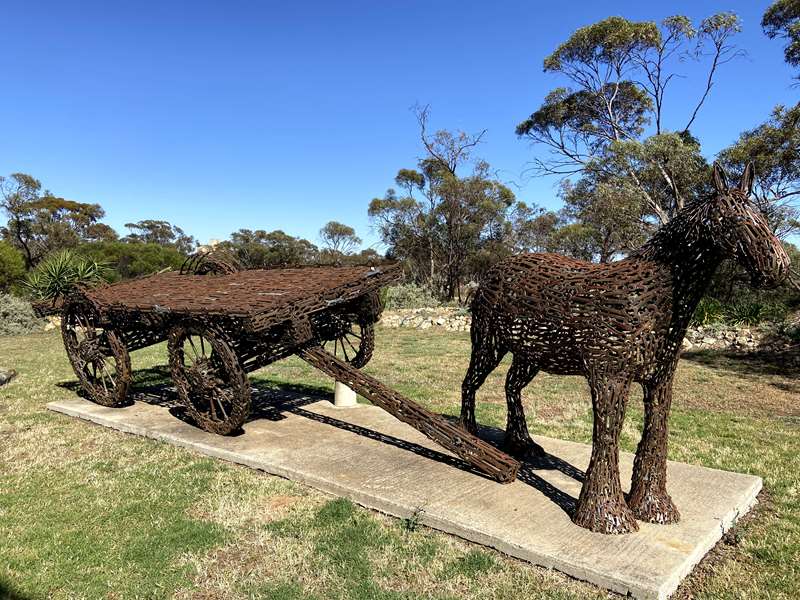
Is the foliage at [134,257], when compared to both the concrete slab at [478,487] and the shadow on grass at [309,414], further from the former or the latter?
the concrete slab at [478,487]

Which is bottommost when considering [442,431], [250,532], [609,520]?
[250,532]

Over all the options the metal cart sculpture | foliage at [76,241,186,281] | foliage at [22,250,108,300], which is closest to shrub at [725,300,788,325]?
the metal cart sculpture

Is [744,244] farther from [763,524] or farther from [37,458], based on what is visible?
[37,458]

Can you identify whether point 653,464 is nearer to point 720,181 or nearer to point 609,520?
→ point 609,520

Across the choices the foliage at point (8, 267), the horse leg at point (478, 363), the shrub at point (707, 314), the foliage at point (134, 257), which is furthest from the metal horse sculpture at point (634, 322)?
the foliage at point (134, 257)

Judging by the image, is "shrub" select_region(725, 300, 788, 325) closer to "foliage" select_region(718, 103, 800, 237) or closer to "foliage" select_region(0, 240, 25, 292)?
"foliage" select_region(718, 103, 800, 237)

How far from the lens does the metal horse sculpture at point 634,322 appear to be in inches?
137

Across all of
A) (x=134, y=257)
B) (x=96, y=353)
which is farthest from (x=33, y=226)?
(x=96, y=353)

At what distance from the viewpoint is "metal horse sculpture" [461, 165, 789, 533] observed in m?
3.48

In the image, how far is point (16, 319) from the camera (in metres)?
18.8

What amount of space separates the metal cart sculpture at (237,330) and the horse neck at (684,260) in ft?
6.32

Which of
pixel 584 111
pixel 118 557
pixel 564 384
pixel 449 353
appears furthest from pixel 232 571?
pixel 584 111

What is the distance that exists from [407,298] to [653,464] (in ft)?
66.4

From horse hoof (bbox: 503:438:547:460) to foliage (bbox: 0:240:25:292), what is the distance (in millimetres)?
25693
